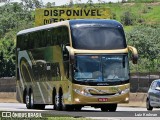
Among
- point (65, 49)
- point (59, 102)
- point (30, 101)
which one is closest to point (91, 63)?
point (65, 49)

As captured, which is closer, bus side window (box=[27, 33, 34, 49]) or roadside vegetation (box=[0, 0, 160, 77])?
bus side window (box=[27, 33, 34, 49])

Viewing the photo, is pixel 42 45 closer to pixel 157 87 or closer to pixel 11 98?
pixel 157 87

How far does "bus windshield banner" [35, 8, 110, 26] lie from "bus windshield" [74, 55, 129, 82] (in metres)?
27.5

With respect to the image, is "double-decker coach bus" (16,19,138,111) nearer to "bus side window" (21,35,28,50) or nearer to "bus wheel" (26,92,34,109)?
"bus wheel" (26,92,34,109)

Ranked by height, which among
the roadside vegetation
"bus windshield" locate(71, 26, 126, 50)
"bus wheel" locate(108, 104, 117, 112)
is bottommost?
the roadside vegetation

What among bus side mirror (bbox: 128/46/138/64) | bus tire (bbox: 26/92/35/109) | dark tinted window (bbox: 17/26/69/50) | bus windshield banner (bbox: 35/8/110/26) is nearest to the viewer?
bus side mirror (bbox: 128/46/138/64)

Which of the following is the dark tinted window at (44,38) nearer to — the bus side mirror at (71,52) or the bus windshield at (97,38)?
the bus windshield at (97,38)

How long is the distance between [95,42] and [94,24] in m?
1.09

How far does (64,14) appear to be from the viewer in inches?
2502

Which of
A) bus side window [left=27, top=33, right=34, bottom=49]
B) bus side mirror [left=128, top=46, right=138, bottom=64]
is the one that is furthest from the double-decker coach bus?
bus side window [left=27, top=33, right=34, bottom=49]

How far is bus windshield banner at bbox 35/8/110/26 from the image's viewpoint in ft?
205

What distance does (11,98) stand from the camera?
203ft

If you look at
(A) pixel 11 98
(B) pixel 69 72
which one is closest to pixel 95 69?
(B) pixel 69 72

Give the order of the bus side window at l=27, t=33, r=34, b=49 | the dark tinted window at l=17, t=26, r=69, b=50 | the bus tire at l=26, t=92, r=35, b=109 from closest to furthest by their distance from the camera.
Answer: the dark tinted window at l=17, t=26, r=69, b=50 < the bus side window at l=27, t=33, r=34, b=49 < the bus tire at l=26, t=92, r=35, b=109
